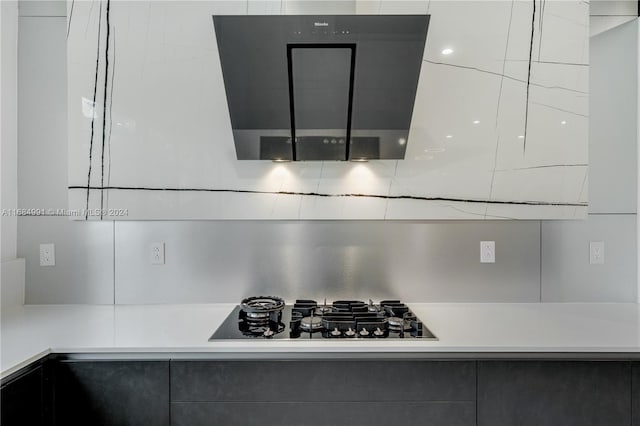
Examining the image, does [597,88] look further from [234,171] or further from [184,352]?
[184,352]

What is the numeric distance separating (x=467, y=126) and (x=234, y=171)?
3.42 feet

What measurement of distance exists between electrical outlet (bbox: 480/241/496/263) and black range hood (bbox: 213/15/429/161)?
0.67 metres

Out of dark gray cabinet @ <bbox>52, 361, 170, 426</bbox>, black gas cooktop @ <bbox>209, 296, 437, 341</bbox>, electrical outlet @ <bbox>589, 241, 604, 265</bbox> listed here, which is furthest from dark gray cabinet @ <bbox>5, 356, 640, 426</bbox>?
electrical outlet @ <bbox>589, 241, 604, 265</bbox>

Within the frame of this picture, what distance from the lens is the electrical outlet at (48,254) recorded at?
1.96m

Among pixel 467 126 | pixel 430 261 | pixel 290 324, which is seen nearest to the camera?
pixel 290 324

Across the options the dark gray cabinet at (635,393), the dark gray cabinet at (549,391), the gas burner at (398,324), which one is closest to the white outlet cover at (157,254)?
the gas burner at (398,324)

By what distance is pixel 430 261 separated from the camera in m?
1.96

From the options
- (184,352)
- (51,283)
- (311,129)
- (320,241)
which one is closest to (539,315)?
(320,241)

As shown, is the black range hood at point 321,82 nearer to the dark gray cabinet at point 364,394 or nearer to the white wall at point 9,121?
the dark gray cabinet at point 364,394

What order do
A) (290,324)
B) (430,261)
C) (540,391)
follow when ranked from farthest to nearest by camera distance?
(430,261), (290,324), (540,391)

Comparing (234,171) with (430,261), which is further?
(430,261)

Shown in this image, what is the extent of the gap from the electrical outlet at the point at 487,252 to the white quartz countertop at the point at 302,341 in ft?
0.70

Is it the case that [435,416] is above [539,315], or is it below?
below

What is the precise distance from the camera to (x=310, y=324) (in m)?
1.52
